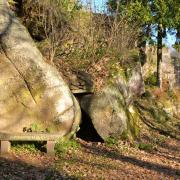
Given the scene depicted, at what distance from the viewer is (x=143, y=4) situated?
20766 mm

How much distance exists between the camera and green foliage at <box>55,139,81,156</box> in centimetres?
1032

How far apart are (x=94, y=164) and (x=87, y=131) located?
2.77 meters

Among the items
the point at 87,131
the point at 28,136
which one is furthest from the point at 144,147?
the point at 28,136

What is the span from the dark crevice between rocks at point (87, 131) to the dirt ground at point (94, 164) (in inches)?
10.5

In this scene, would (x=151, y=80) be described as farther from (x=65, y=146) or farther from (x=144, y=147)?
(x=65, y=146)

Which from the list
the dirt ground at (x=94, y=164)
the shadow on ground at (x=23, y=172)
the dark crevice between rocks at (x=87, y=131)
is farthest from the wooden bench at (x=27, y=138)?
the dark crevice between rocks at (x=87, y=131)

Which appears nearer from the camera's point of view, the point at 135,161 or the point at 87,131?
the point at 135,161

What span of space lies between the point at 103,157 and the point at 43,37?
5.04 metres

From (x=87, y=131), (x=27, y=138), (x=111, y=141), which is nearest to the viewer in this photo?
(x=27, y=138)

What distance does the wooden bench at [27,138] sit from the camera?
9.48 meters

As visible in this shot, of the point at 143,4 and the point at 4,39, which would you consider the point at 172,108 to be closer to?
the point at 143,4

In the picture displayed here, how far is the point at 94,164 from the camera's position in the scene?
985cm

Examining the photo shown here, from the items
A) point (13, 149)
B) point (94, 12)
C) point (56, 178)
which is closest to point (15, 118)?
point (13, 149)

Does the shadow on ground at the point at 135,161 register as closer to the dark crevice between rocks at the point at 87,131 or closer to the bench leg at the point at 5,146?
the dark crevice between rocks at the point at 87,131
